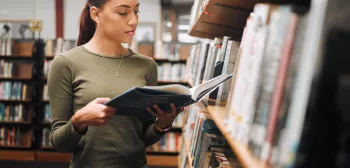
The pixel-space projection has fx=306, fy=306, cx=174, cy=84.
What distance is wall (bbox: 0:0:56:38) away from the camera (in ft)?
21.7

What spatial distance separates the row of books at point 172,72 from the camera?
4477 millimetres

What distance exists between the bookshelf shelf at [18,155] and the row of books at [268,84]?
4464mm

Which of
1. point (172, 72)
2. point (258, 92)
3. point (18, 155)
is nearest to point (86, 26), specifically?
point (258, 92)

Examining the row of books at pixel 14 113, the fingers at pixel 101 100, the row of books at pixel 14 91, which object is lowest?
the row of books at pixel 14 113

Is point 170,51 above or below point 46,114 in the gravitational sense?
above

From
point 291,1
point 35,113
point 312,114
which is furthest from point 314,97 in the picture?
point 35,113

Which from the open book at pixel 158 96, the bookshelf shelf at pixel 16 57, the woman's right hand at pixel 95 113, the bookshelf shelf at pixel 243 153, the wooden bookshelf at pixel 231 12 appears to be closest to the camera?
the bookshelf shelf at pixel 243 153

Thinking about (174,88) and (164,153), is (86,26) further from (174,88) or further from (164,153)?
Answer: (164,153)

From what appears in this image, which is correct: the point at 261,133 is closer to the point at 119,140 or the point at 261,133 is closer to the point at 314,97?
the point at 314,97

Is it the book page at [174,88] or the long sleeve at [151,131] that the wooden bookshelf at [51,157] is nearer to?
the long sleeve at [151,131]

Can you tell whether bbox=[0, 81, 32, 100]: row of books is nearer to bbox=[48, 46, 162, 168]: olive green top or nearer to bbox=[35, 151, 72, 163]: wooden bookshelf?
bbox=[35, 151, 72, 163]: wooden bookshelf

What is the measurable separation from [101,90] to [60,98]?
0.53 ft

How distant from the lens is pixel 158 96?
0.87 meters

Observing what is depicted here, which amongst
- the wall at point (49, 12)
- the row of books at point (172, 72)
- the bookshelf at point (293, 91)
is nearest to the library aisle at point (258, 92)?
the bookshelf at point (293, 91)
